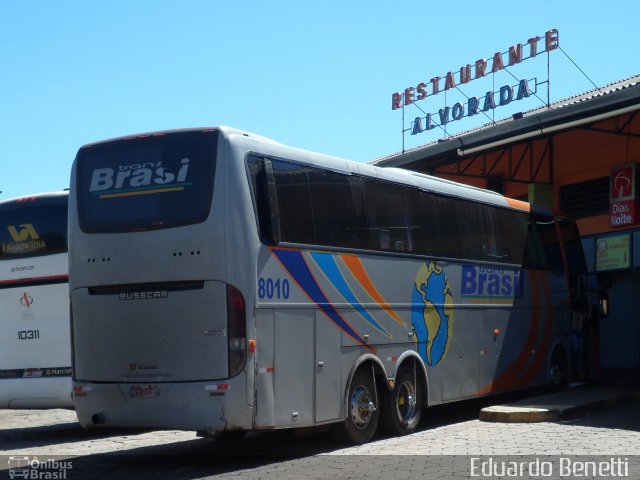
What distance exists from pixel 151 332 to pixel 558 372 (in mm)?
10300

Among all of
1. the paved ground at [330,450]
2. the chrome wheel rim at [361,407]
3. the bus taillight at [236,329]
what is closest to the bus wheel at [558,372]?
the paved ground at [330,450]

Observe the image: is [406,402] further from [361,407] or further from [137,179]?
[137,179]

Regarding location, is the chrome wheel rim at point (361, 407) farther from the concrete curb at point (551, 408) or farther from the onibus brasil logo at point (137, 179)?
the onibus brasil logo at point (137, 179)

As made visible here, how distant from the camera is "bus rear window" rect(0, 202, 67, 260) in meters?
14.4

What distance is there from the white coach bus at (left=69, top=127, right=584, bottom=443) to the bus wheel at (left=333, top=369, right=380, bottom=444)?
3 cm

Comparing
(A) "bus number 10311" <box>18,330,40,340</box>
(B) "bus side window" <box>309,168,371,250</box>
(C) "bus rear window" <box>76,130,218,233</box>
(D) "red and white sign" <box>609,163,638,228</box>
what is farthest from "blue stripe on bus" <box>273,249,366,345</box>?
(D) "red and white sign" <box>609,163,638,228</box>

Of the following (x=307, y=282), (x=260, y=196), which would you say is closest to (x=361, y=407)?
(x=307, y=282)

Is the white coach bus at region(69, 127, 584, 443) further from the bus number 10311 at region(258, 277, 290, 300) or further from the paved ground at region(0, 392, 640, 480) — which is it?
the paved ground at region(0, 392, 640, 480)

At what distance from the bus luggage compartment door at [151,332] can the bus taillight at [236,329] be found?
0.06 meters

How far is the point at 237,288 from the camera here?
10430mm

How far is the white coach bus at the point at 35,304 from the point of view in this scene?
Result: 14305 mm

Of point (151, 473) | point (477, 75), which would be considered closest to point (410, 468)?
point (151, 473)

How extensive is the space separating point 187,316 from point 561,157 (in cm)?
1703

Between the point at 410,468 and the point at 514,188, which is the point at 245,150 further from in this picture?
the point at 514,188
